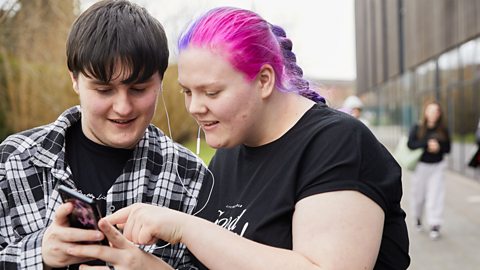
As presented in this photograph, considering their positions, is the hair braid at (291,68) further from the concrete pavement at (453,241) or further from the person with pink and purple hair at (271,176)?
the concrete pavement at (453,241)

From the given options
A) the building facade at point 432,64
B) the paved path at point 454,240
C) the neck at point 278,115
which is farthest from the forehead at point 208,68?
the building facade at point 432,64

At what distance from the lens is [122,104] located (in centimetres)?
200

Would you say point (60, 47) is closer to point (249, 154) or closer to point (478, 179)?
point (478, 179)

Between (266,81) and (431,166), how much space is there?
7.02 m

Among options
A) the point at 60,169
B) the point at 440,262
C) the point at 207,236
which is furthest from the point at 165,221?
the point at 440,262

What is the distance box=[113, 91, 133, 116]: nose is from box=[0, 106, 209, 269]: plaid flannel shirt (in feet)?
0.74

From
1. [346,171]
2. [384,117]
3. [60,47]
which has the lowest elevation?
[384,117]

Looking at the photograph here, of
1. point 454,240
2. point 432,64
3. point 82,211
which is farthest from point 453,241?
point 432,64

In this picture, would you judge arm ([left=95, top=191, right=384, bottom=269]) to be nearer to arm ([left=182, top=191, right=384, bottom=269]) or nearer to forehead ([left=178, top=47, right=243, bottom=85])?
arm ([left=182, top=191, right=384, bottom=269])

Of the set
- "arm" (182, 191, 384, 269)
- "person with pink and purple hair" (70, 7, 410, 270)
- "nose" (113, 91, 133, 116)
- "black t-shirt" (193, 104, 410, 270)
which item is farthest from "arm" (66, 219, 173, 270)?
"nose" (113, 91, 133, 116)

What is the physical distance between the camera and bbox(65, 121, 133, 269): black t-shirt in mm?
2109

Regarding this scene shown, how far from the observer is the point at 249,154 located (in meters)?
1.95

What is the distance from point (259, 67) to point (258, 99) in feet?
0.32

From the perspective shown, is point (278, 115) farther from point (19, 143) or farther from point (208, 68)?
point (19, 143)
